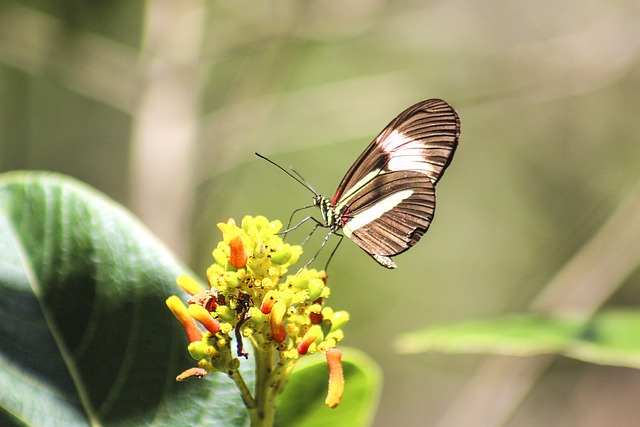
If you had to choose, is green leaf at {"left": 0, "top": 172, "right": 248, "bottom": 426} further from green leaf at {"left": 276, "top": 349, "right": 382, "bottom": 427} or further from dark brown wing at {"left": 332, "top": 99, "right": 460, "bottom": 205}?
dark brown wing at {"left": 332, "top": 99, "right": 460, "bottom": 205}

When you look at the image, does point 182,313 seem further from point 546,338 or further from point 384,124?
point 384,124

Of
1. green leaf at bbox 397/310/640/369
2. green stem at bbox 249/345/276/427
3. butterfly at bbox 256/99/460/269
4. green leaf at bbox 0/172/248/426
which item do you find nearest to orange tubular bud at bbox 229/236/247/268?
green stem at bbox 249/345/276/427

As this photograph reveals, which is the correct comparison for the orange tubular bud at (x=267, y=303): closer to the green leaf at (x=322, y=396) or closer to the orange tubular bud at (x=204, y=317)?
the orange tubular bud at (x=204, y=317)

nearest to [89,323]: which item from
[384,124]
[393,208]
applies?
[393,208]

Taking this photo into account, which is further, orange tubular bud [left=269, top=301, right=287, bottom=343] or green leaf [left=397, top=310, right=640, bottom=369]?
green leaf [left=397, top=310, right=640, bottom=369]

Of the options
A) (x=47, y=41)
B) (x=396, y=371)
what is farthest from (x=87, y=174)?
(x=396, y=371)

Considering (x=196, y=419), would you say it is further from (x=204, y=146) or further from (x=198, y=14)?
(x=198, y=14)
